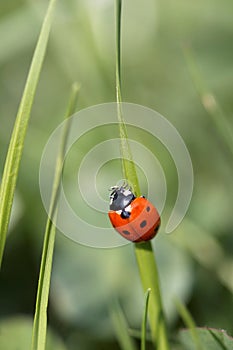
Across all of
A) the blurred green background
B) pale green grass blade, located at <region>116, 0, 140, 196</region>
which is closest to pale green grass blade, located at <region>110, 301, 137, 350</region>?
the blurred green background

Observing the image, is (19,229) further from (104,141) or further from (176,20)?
(176,20)

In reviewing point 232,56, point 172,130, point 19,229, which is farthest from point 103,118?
point 232,56

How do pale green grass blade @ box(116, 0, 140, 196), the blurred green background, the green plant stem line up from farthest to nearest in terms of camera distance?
1. the blurred green background
2. the green plant stem
3. pale green grass blade @ box(116, 0, 140, 196)

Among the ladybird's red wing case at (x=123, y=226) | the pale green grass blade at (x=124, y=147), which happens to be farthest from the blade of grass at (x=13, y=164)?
the ladybird's red wing case at (x=123, y=226)

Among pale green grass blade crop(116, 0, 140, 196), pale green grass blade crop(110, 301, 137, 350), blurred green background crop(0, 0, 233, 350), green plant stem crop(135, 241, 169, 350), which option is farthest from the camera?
blurred green background crop(0, 0, 233, 350)

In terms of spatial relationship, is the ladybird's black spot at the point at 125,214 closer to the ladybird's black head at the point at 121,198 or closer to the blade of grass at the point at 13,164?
the ladybird's black head at the point at 121,198

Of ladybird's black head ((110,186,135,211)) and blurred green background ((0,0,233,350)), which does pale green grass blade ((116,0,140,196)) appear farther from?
blurred green background ((0,0,233,350))
